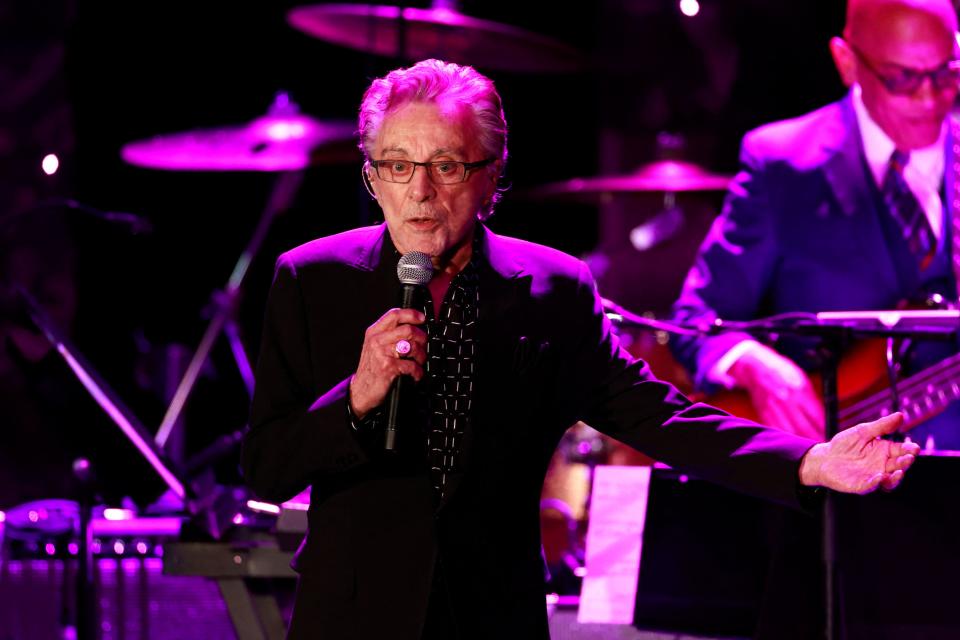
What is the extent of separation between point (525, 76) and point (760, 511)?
453 centimetres

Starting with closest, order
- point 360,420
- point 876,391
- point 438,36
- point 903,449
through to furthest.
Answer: point 360,420 < point 903,449 < point 876,391 < point 438,36

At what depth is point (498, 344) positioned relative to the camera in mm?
2193

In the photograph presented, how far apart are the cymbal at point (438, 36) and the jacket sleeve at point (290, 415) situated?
3.20m

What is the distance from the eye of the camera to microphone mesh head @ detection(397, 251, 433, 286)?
6.57 feet

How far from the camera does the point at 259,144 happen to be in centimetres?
613

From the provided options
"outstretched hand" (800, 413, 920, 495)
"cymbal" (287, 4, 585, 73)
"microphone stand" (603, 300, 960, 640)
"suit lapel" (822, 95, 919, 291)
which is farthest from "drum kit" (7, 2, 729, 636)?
"outstretched hand" (800, 413, 920, 495)

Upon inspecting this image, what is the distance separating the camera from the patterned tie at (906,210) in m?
3.47

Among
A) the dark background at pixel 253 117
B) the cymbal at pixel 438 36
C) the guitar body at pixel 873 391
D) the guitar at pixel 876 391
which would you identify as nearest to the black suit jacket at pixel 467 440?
the guitar at pixel 876 391

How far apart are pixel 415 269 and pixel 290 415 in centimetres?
33

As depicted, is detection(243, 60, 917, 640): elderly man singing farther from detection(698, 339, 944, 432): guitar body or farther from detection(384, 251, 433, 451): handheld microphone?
detection(698, 339, 944, 432): guitar body

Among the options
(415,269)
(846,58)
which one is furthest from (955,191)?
(415,269)

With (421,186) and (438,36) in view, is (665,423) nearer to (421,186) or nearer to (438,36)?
(421,186)

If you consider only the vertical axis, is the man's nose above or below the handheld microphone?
above

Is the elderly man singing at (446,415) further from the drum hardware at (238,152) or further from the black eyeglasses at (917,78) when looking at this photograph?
the drum hardware at (238,152)
